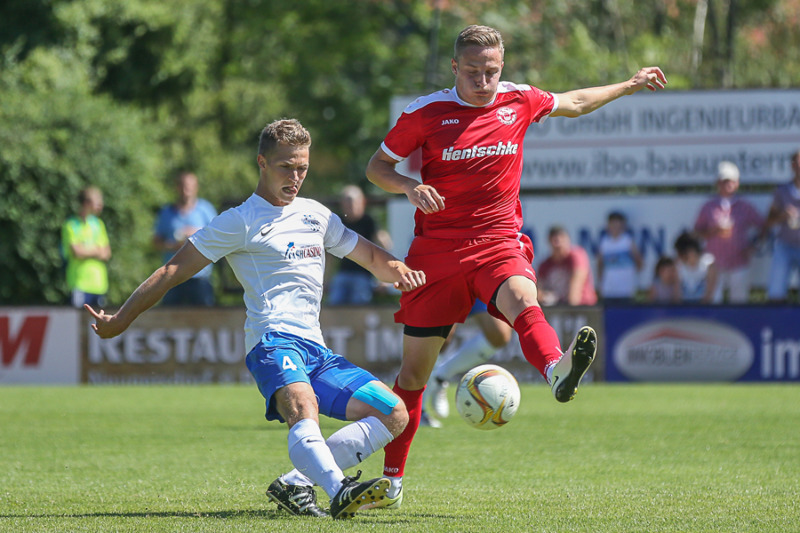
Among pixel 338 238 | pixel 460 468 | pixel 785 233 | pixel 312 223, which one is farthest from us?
pixel 785 233

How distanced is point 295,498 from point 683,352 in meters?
9.23

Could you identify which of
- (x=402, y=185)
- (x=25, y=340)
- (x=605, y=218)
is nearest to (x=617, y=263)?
(x=605, y=218)

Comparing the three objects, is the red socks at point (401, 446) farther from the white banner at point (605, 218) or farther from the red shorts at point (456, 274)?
the white banner at point (605, 218)

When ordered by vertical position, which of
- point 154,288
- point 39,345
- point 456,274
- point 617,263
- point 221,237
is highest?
point 617,263

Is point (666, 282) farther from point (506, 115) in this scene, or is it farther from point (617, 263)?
point (506, 115)

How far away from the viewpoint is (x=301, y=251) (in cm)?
559

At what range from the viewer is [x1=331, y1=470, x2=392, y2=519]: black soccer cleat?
4.96 metres

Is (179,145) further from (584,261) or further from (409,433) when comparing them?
(409,433)

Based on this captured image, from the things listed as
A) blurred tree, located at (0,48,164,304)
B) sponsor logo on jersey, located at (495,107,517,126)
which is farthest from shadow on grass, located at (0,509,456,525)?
blurred tree, located at (0,48,164,304)

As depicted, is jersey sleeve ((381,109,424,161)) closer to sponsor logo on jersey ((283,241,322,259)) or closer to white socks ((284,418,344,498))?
sponsor logo on jersey ((283,241,322,259))

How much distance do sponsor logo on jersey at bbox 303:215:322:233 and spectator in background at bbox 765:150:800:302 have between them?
9.20m

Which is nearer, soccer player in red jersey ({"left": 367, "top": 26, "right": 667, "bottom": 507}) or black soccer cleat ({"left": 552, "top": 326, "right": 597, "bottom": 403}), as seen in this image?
black soccer cleat ({"left": 552, "top": 326, "right": 597, "bottom": 403})

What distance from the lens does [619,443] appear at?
8406 mm

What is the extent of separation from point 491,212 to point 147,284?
1.71 m
